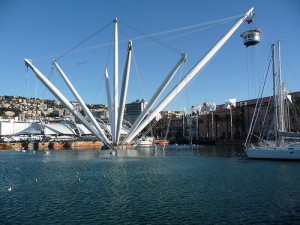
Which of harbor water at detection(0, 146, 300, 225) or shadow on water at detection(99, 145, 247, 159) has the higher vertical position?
shadow on water at detection(99, 145, 247, 159)

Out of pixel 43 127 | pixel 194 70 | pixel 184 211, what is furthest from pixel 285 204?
pixel 43 127

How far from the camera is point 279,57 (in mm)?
48875

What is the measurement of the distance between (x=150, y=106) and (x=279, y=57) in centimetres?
1922

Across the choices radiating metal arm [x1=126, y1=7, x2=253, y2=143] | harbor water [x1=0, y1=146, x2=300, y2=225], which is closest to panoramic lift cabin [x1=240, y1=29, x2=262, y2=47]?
radiating metal arm [x1=126, y1=7, x2=253, y2=143]

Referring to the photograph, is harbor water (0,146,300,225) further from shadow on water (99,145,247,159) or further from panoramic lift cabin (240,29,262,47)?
shadow on water (99,145,247,159)

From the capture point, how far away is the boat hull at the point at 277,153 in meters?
41.3

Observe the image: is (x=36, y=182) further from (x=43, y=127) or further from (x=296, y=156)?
(x=43, y=127)

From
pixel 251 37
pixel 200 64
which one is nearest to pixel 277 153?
pixel 200 64

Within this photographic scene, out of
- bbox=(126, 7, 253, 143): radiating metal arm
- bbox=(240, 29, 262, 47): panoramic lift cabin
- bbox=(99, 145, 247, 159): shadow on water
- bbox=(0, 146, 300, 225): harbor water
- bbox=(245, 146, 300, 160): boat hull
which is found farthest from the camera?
bbox=(99, 145, 247, 159): shadow on water

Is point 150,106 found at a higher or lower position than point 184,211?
higher

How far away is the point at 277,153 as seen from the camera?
42375 mm

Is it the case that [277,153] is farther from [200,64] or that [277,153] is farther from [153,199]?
[153,199]

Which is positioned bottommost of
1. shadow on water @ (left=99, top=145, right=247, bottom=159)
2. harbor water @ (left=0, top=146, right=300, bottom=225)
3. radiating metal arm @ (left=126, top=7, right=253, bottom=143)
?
harbor water @ (left=0, top=146, right=300, bottom=225)

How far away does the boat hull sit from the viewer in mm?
41312
